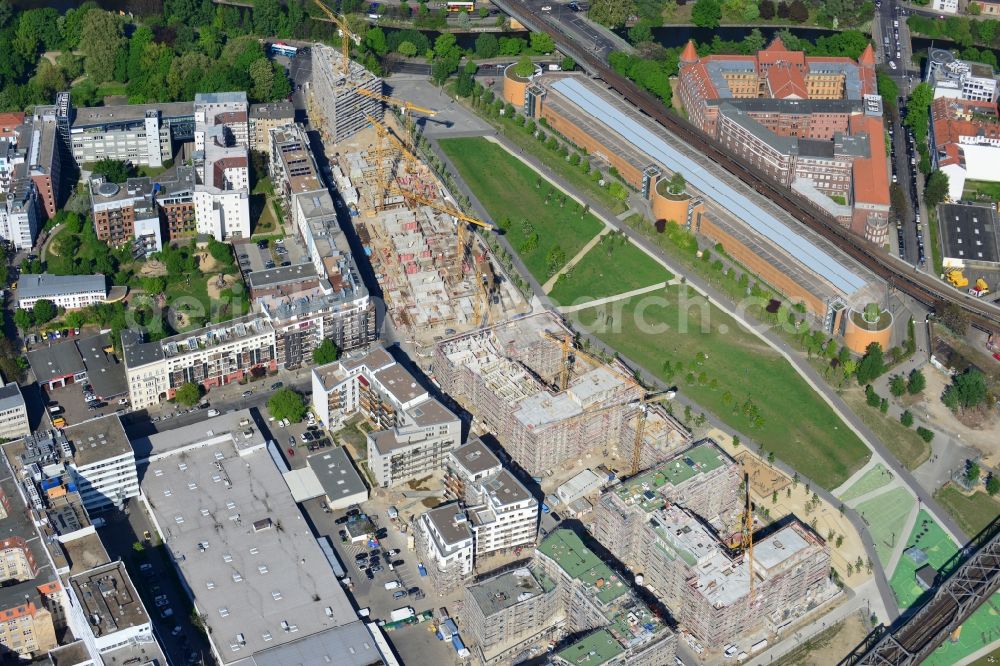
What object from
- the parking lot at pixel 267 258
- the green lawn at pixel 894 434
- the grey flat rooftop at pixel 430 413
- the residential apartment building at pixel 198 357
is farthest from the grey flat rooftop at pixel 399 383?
the green lawn at pixel 894 434

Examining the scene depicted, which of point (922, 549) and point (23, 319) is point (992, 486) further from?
point (23, 319)

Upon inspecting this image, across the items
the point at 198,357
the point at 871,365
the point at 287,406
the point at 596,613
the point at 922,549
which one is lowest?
the point at 922,549

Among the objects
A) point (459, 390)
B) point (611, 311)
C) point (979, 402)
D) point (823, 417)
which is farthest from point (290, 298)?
point (979, 402)

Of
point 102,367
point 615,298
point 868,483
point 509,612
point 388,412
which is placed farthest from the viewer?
point 615,298

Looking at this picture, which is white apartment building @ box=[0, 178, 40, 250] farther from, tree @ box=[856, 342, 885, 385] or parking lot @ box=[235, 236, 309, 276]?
tree @ box=[856, 342, 885, 385]

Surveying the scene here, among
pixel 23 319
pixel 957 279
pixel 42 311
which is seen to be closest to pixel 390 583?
pixel 42 311

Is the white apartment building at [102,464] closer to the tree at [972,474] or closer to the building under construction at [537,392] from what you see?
the building under construction at [537,392]
